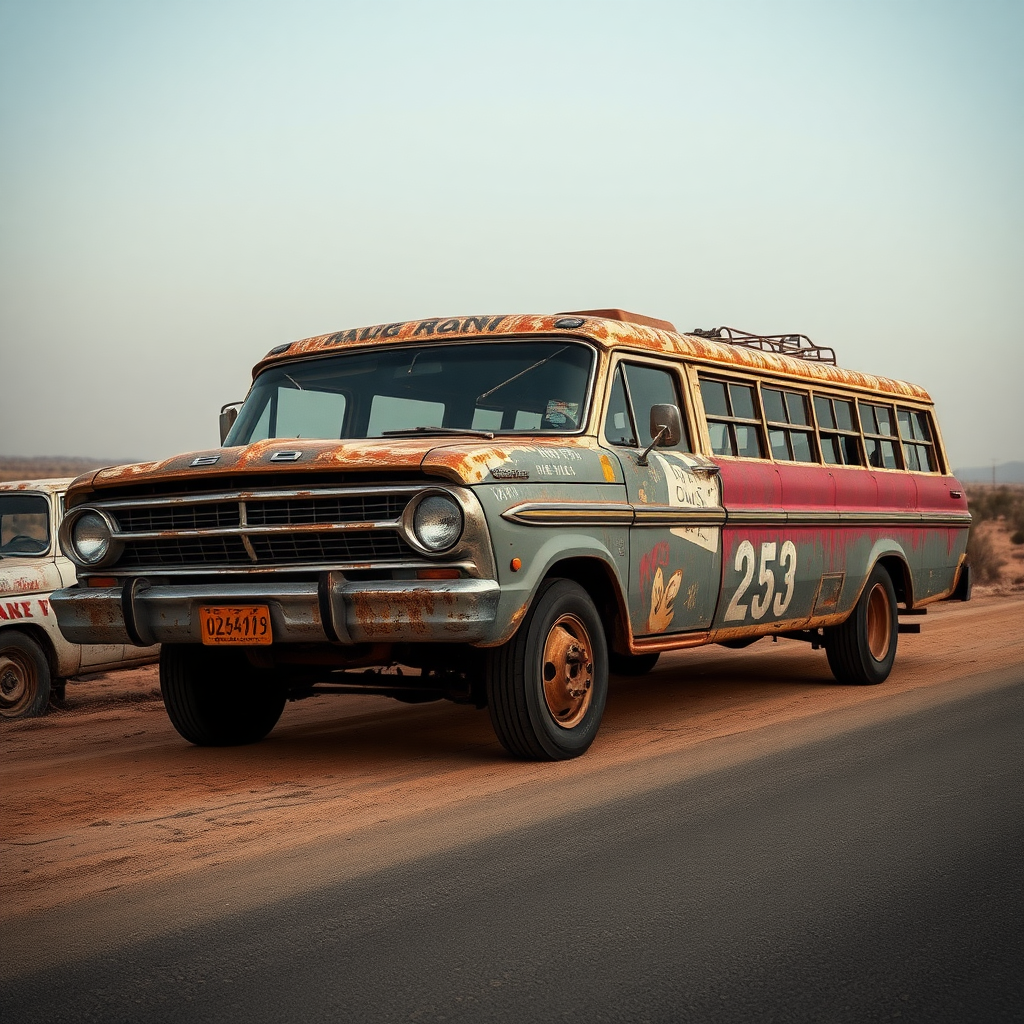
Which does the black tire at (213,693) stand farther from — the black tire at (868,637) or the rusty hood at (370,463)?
the black tire at (868,637)

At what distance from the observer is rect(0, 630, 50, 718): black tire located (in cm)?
966

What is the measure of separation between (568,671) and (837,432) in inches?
170

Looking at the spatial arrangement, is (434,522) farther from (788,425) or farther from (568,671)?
(788,425)

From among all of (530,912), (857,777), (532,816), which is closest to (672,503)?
(857,777)

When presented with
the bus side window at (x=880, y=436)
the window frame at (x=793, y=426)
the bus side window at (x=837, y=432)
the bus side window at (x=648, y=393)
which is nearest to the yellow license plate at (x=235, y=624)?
the bus side window at (x=648, y=393)

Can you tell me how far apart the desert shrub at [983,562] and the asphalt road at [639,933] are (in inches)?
884

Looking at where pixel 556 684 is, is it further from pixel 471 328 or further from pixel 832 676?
pixel 832 676

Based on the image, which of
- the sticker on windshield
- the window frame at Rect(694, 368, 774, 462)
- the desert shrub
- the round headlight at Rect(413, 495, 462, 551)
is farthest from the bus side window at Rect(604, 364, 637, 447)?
the desert shrub

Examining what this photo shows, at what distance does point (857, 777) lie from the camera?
20.9 feet

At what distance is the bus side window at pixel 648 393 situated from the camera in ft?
25.5

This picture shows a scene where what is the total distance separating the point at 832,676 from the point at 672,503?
3.97 metres

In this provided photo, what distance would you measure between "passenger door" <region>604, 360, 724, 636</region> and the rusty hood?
36 cm

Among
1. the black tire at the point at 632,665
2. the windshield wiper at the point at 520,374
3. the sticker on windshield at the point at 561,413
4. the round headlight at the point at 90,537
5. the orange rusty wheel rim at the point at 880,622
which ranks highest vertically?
the windshield wiper at the point at 520,374

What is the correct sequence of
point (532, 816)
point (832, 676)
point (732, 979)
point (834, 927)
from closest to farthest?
1. point (732, 979)
2. point (834, 927)
3. point (532, 816)
4. point (832, 676)
